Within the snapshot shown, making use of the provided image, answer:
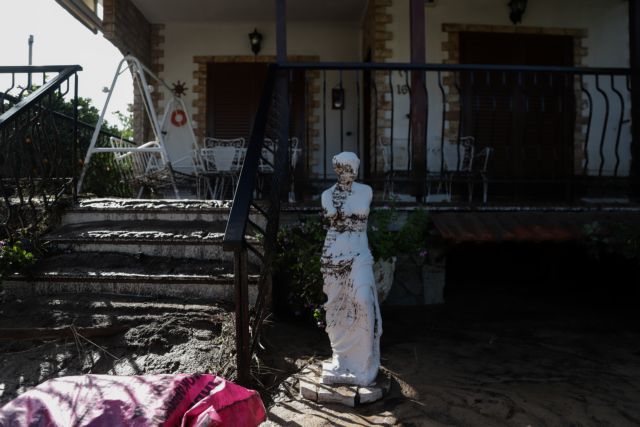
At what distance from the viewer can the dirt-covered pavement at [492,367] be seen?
225 cm

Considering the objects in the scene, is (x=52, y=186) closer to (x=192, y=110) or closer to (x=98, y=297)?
(x=98, y=297)

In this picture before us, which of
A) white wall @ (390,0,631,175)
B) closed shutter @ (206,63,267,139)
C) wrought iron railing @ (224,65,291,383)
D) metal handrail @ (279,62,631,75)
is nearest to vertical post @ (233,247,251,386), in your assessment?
wrought iron railing @ (224,65,291,383)

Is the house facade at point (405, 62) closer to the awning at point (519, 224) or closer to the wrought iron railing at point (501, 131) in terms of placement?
the wrought iron railing at point (501, 131)

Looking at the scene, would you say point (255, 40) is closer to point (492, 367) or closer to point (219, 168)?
point (219, 168)

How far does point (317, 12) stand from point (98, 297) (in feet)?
18.2

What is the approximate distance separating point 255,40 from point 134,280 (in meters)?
5.19

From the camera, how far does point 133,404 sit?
1.55 metres

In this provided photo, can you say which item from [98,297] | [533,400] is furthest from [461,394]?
[98,297]

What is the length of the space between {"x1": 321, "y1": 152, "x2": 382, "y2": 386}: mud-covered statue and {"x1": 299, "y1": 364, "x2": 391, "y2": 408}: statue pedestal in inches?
1.4

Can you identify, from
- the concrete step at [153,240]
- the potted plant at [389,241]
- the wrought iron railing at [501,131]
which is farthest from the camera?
the wrought iron railing at [501,131]

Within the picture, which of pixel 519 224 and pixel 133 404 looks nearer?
pixel 133 404

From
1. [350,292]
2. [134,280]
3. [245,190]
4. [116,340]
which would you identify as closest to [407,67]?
[245,190]

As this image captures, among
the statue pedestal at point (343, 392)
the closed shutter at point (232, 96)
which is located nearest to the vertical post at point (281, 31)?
the closed shutter at point (232, 96)

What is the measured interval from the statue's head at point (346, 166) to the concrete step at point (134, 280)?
1.05m
